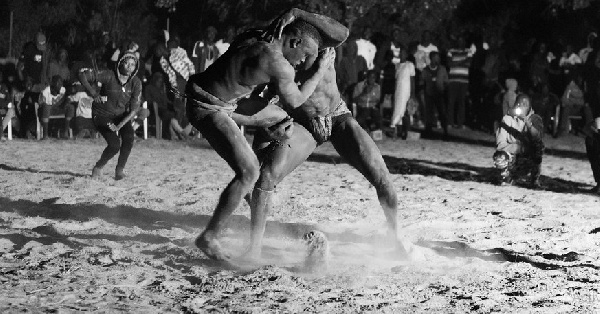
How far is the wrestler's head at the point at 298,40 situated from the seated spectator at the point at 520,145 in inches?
223

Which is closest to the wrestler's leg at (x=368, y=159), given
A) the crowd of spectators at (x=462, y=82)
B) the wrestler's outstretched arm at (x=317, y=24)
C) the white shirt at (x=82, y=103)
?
the wrestler's outstretched arm at (x=317, y=24)

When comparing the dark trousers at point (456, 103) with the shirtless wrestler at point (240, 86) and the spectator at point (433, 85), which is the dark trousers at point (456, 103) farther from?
the shirtless wrestler at point (240, 86)

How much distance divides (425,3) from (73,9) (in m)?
7.98

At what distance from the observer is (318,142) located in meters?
7.39

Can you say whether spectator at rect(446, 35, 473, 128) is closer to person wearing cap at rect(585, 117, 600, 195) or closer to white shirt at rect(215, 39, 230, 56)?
white shirt at rect(215, 39, 230, 56)

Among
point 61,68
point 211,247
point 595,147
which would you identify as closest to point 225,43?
point 61,68

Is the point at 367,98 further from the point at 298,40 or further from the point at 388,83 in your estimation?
the point at 298,40

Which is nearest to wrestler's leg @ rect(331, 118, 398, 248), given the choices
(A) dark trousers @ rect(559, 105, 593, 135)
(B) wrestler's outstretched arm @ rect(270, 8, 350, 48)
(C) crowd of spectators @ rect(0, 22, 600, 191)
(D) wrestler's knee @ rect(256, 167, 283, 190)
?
(D) wrestler's knee @ rect(256, 167, 283, 190)

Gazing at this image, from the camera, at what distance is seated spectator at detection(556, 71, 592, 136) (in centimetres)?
1861

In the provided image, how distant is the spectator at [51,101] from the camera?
1611 centimetres

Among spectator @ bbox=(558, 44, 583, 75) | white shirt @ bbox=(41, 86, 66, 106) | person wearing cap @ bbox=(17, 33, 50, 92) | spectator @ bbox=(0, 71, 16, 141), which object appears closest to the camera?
spectator @ bbox=(0, 71, 16, 141)

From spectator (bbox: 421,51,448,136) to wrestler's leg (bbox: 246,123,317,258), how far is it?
11.4 meters

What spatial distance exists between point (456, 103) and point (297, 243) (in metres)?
12.2

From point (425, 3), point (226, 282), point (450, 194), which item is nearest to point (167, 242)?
point (226, 282)
